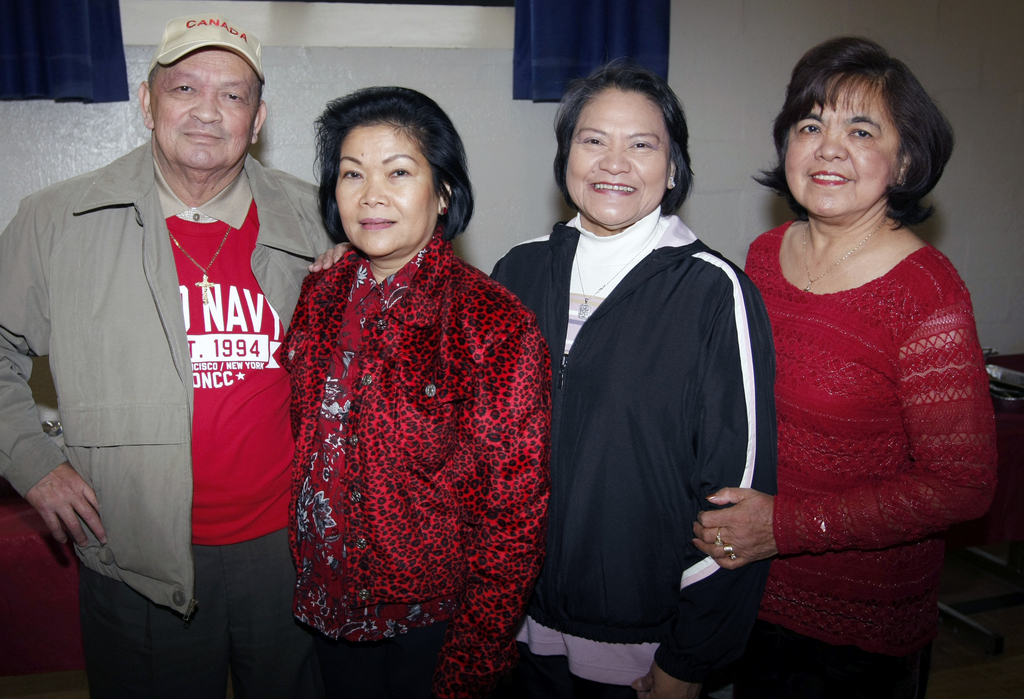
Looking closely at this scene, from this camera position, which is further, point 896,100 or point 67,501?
point 67,501

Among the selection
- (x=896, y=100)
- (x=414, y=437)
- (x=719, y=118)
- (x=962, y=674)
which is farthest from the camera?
(x=719, y=118)

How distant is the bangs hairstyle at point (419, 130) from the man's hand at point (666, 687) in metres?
0.92

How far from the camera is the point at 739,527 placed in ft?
4.22

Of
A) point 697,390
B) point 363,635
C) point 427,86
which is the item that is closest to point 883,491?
point 697,390

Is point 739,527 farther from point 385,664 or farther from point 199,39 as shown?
point 199,39

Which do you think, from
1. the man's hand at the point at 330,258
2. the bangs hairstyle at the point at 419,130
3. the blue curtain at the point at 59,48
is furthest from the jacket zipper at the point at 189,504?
the blue curtain at the point at 59,48

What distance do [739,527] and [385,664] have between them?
74 centimetres

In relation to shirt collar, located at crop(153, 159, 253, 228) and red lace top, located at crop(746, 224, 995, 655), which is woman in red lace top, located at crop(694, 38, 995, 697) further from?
shirt collar, located at crop(153, 159, 253, 228)

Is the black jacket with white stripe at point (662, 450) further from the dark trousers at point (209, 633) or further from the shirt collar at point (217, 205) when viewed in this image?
the shirt collar at point (217, 205)

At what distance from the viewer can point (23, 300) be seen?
150cm

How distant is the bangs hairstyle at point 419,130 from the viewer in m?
1.30

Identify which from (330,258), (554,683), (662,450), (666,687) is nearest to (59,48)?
(330,258)

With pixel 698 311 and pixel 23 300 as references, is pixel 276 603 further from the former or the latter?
pixel 698 311

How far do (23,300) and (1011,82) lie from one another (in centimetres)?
368
